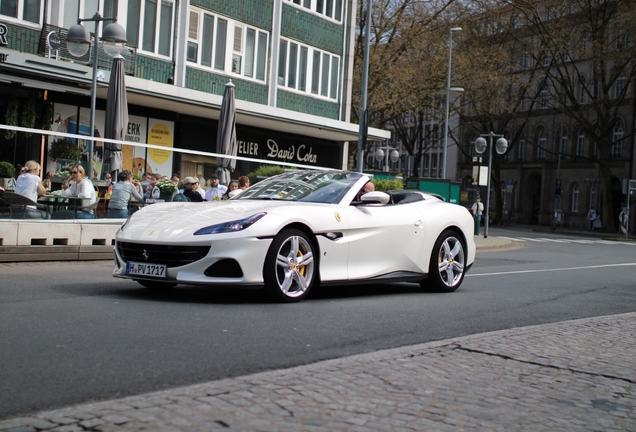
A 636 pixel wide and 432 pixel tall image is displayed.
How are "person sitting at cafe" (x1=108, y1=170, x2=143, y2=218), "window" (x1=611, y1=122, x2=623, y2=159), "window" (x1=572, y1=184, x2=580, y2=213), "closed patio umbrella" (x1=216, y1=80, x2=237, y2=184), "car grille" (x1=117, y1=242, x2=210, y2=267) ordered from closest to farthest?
"car grille" (x1=117, y1=242, x2=210, y2=267)
"person sitting at cafe" (x1=108, y1=170, x2=143, y2=218)
"closed patio umbrella" (x1=216, y1=80, x2=237, y2=184)
"window" (x1=611, y1=122, x2=623, y2=159)
"window" (x1=572, y1=184, x2=580, y2=213)

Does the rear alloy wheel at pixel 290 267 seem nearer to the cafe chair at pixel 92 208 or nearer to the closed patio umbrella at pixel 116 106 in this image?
the cafe chair at pixel 92 208

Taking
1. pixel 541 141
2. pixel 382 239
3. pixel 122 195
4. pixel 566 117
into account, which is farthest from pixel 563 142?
pixel 382 239

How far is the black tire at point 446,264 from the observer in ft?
34.1

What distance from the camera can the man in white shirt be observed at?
1691cm

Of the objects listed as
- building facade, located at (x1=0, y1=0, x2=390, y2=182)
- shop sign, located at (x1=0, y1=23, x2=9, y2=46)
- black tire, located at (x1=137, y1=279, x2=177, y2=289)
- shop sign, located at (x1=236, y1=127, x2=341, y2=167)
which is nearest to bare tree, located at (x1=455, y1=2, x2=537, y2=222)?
shop sign, located at (x1=236, y1=127, x2=341, y2=167)

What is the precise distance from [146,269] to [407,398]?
4.19 meters

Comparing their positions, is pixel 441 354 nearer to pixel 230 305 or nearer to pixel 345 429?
pixel 345 429

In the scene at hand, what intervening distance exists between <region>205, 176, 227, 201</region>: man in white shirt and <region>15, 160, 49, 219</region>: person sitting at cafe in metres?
4.15

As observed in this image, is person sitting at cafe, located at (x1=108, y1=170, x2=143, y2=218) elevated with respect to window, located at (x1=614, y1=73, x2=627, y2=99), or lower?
lower

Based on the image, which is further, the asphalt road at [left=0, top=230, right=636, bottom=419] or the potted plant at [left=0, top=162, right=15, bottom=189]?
the potted plant at [left=0, top=162, right=15, bottom=189]

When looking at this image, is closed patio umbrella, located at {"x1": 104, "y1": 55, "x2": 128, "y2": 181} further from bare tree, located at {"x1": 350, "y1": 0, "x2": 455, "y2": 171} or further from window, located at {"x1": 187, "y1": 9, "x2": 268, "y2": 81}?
bare tree, located at {"x1": 350, "y1": 0, "x2": 455, "y2": 171}

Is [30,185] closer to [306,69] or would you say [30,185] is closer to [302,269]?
[302,269]

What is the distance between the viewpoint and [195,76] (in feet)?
94.9

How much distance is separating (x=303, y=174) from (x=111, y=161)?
5.77 meters
